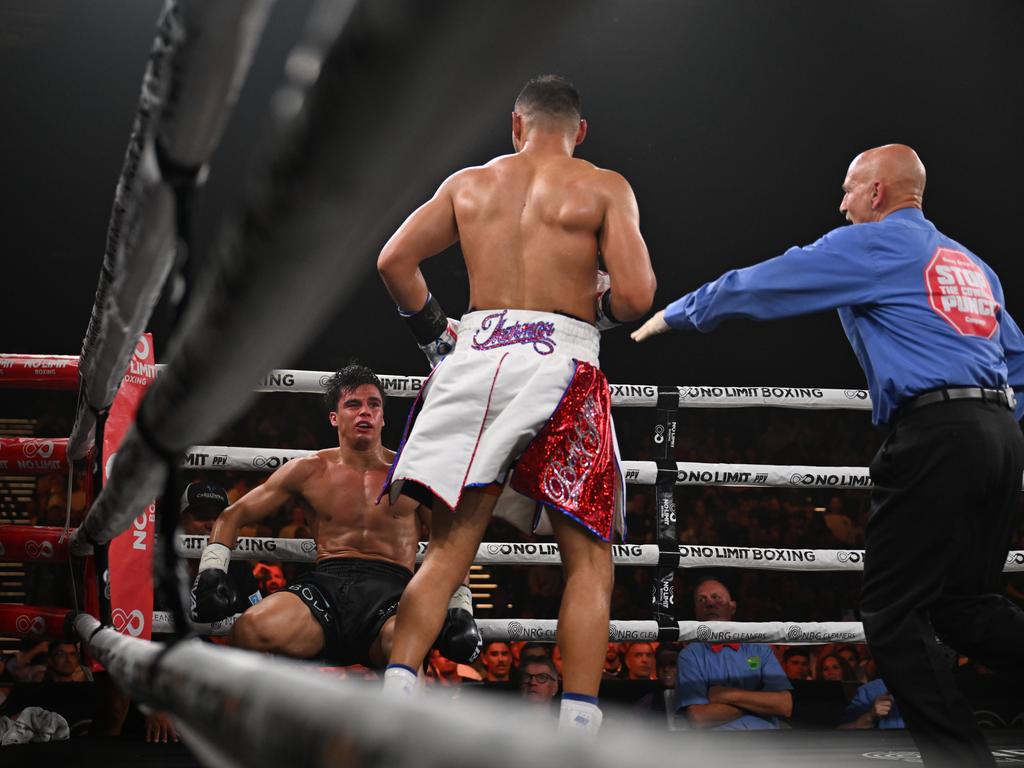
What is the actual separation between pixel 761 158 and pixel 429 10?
198 inches

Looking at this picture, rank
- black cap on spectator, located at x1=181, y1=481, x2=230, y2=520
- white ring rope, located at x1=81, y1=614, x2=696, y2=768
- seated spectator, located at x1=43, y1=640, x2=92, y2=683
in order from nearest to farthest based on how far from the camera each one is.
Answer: white ring rope, located at x1=81, y1=614, x2=696, y2=768
black cap on spectator, located at x1=181, y1=481, x2=230, y2=520
seated spectator, located at x1=43, y1=640, x2=92, y2=683

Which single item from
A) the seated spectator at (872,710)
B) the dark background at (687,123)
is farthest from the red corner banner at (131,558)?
the dark background at (687,123)

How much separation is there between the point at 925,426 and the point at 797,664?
2.78m

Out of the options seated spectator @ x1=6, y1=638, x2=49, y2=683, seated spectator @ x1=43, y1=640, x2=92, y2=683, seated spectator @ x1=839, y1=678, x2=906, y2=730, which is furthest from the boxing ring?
seated spectator @ x1=6, y1=638, x2=49, y2=683

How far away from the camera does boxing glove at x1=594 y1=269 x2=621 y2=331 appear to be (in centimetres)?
185

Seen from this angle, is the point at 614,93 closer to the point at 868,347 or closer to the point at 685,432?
the point at 685,432

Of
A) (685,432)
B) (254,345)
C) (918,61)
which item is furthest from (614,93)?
(254,345)

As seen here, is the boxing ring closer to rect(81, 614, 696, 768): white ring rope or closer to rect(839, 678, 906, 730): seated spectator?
rect(81, 614, 696, 768): white ring rope

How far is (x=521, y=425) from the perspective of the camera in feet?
5.30

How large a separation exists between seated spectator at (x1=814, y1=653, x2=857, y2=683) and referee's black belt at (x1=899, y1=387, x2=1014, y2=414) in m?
2.62

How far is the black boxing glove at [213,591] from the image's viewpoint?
2.17 meters

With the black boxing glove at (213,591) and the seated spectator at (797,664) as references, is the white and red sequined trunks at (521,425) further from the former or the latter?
the seated spectator at (797,664)

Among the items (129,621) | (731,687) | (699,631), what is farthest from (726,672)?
(129,621)

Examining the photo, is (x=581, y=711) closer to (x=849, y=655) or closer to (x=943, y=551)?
(x=943, y=551)
